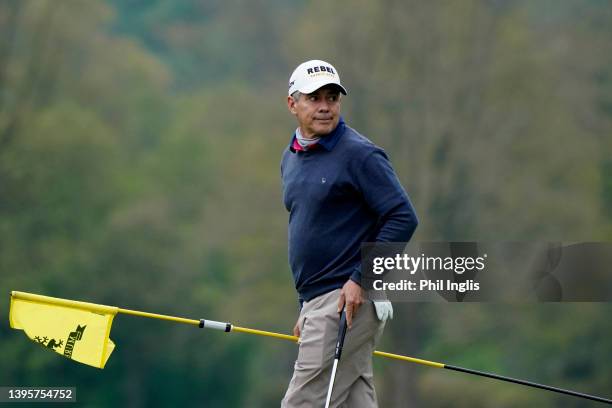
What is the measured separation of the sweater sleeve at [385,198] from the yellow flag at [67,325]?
131 centimetres

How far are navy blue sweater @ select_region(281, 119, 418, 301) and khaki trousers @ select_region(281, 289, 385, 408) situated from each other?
128 mm

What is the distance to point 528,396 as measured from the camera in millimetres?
23344

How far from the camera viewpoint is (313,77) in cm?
542

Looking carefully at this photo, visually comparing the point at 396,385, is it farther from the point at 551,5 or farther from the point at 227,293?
the point at 551,5

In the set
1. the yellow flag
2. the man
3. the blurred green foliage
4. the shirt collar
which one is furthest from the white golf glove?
the blurred green foliage

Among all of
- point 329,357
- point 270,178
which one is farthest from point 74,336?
point 270,178

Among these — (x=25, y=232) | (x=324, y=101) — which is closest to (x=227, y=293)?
(x=25, y=232)

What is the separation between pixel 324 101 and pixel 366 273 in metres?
0.85

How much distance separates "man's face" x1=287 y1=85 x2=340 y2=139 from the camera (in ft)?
17.6

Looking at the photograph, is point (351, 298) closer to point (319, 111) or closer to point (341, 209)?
point (341, 209)

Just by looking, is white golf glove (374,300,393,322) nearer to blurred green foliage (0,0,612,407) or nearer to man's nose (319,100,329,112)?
man's nose (319,100,329,112)

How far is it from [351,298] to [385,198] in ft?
1.54

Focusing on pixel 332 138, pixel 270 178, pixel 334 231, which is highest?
pixel 270 178

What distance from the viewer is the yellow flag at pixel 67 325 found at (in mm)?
5586
